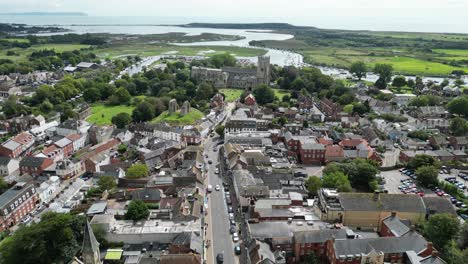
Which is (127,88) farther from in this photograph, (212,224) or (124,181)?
(212,224)

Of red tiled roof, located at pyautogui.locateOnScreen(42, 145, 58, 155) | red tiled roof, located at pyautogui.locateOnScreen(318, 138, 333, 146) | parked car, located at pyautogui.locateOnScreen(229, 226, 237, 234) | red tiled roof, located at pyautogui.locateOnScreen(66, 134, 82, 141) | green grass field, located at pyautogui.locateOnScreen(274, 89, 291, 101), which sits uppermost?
green grass field, located at pyautogui.locateOnScreen(274, 89, 291, 101)

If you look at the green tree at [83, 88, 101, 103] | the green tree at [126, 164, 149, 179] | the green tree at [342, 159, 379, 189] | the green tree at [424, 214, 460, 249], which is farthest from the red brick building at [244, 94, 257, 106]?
the green tree at [424, 214, 460, 249]

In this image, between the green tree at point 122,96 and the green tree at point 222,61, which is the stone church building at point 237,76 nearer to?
the green tree at point 222,61

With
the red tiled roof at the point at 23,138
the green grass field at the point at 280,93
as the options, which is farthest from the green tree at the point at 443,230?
the green grass field at the point at 280,93

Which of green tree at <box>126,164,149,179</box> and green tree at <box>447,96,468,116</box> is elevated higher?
green tree at <box>447,96,468,116</box>

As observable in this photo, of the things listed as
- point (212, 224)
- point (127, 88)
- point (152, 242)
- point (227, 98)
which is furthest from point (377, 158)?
point (127, 88)

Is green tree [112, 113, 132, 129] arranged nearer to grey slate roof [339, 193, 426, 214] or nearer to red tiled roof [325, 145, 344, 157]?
red tiled roof [325, 145, 344, 157]
